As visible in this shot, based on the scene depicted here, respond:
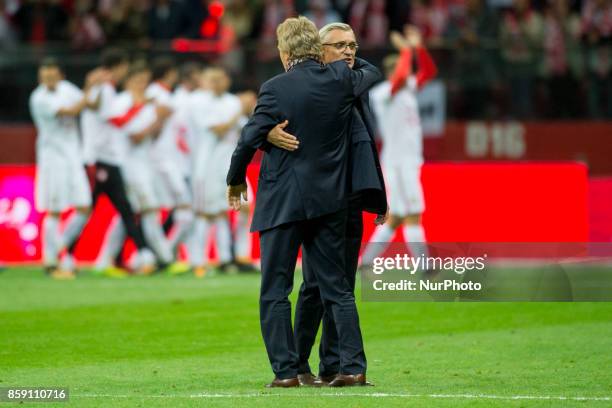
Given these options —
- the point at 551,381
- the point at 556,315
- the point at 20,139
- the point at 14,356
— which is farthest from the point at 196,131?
the point at 551,381

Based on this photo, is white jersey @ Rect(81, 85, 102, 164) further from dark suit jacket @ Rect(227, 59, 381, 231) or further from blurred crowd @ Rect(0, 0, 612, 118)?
Answer: dark suit jacket @ Rect(227, 59, 381, 231)

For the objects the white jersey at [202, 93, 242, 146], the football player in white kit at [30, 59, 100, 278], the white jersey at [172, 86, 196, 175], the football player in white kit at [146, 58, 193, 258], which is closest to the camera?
the football player in white kit at [30, 59, 100, 278]

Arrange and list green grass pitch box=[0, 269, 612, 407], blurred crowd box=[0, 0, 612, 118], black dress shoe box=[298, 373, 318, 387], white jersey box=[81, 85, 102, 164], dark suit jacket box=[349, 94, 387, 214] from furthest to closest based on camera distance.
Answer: blurred crowd box=[0, 0, 612, 118], white jersey box=[81, 85, 102, 164], black dress shoe box=[298, 373, 318, 387], dark suit jacket box=[349, 94, 387, 214], green grass pitch box=[0, 269, 612, 407]

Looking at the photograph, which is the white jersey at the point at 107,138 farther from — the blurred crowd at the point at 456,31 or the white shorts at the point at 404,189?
the blurred crowd at the point at 456,31

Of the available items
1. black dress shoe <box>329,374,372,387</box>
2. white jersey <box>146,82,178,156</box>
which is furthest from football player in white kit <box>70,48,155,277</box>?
black dress shoe <box>329,374,372,387</box>

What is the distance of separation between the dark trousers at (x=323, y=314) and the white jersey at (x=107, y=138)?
30.2 ft

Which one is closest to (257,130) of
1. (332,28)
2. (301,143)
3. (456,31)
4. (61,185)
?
(301,143)

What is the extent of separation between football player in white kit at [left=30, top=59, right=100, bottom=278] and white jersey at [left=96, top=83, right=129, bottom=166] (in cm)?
23

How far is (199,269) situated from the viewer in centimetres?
1834

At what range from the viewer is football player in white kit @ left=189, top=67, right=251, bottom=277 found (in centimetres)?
1845

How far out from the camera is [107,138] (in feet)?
59.8

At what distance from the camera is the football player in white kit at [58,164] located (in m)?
18.1

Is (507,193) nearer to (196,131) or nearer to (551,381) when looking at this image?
(196,131)

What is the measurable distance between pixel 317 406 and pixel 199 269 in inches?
404
